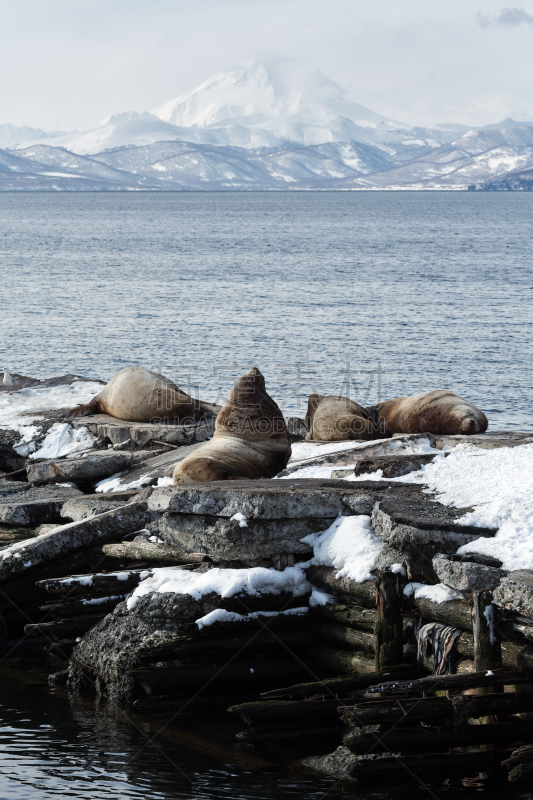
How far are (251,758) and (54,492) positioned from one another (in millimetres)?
6646

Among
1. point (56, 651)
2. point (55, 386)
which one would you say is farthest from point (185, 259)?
point (56, 651)

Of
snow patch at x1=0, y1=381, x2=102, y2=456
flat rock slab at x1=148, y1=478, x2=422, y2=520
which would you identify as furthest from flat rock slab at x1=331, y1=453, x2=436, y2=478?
snow patch at x1=0, y1=381, x2=102, y2=456

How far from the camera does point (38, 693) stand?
884 cm

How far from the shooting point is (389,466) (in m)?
10.7

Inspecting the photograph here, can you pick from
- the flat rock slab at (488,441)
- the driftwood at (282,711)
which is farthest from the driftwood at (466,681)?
the flat rock slab at (488,441)

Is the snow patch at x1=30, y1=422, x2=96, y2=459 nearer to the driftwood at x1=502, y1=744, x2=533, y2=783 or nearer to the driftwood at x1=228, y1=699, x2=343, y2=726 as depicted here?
the driftwood at x1=228, y1=699, x2=343, y2=726

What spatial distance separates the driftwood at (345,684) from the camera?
7.78 meters

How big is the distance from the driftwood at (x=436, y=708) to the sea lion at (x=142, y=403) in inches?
399

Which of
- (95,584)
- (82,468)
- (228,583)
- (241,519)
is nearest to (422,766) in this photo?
(228,583)

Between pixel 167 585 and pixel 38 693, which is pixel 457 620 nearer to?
pixel 167 585

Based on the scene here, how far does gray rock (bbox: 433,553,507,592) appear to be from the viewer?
7422mm

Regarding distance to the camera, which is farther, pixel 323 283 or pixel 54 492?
pixel 323 283

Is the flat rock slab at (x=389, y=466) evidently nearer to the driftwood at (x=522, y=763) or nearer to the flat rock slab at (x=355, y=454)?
the flat rock slab at (x=355, y=454)

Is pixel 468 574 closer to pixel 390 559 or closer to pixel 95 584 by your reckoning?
pixel 390 559
